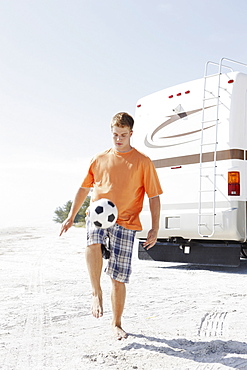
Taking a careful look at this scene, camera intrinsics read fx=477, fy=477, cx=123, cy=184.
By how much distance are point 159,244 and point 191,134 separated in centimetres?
224

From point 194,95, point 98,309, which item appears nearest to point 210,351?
point 98,309

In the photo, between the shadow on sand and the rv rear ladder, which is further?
the rv rear ladder

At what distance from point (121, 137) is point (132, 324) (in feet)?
5.66

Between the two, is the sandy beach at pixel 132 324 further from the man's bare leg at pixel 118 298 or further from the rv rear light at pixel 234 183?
the rv rear light at pixel 234 183

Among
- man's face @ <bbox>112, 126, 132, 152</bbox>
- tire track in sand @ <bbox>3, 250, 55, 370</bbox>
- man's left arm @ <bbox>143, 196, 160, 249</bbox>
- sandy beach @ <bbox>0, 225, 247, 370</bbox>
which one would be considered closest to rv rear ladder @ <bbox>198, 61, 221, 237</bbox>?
sandy beach @ <bbox>0, 225, 247, 370</bbox>

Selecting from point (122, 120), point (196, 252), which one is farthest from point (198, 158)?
point (122, 120)

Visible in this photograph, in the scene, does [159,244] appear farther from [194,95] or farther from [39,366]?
[39,366]

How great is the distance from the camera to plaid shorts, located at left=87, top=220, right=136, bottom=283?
3857 millimetres

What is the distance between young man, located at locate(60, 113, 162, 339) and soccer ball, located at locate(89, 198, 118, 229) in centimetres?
10

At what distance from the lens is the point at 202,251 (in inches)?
341

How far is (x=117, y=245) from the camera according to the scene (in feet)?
12.8

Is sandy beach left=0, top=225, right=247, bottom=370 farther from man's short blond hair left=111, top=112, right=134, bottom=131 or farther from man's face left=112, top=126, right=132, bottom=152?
man's short blond hair left=111, top=112, right=134, bottom=131

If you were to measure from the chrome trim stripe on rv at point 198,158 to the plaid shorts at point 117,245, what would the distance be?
4413 millimetres

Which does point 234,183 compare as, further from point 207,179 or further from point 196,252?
point 196,252
